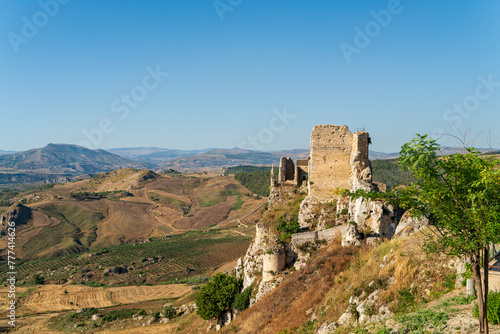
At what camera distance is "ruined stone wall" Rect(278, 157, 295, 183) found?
34906 mm

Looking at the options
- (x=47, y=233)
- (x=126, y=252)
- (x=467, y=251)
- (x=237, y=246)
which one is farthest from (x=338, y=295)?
(x=47, y=233)

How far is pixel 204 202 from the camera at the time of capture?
188 meters

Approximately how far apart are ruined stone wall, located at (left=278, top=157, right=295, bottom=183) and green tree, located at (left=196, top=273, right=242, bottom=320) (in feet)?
36.6

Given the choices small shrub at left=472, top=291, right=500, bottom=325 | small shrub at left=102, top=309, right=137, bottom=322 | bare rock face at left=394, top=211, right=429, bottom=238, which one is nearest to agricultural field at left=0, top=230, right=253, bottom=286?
small shrub at left=102, top=309, right=137, bottom=322

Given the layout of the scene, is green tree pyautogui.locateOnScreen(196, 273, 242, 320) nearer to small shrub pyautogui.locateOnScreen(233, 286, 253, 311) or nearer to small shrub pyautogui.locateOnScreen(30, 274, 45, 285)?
small shrub pyautogui.locateOnScreen(233, 286, 253, 311)

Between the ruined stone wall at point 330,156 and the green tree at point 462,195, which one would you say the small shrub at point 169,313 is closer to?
the ruined stone wall at point 330,156

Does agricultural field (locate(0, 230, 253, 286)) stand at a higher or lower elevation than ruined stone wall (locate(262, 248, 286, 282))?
lower

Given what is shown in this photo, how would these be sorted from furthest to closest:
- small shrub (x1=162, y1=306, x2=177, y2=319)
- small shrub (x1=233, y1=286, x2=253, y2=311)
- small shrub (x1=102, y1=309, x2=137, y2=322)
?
1. small shrub (x1=102, y1=309, x2=137, y2=322)
2. small shrub (x1=162, y1=306, x2=177, y2=319)
3. small shrub (x1=233, y1=286, x2=253, y2=311)

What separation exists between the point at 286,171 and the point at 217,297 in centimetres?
1426

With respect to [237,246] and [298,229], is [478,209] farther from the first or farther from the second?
[237,246]

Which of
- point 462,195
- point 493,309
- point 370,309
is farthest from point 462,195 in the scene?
point 370,309

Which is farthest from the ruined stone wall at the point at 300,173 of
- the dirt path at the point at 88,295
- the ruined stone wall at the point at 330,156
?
the dirt path at the point at 88,295

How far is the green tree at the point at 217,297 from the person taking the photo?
101 feet

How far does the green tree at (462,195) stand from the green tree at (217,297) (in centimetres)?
2370
